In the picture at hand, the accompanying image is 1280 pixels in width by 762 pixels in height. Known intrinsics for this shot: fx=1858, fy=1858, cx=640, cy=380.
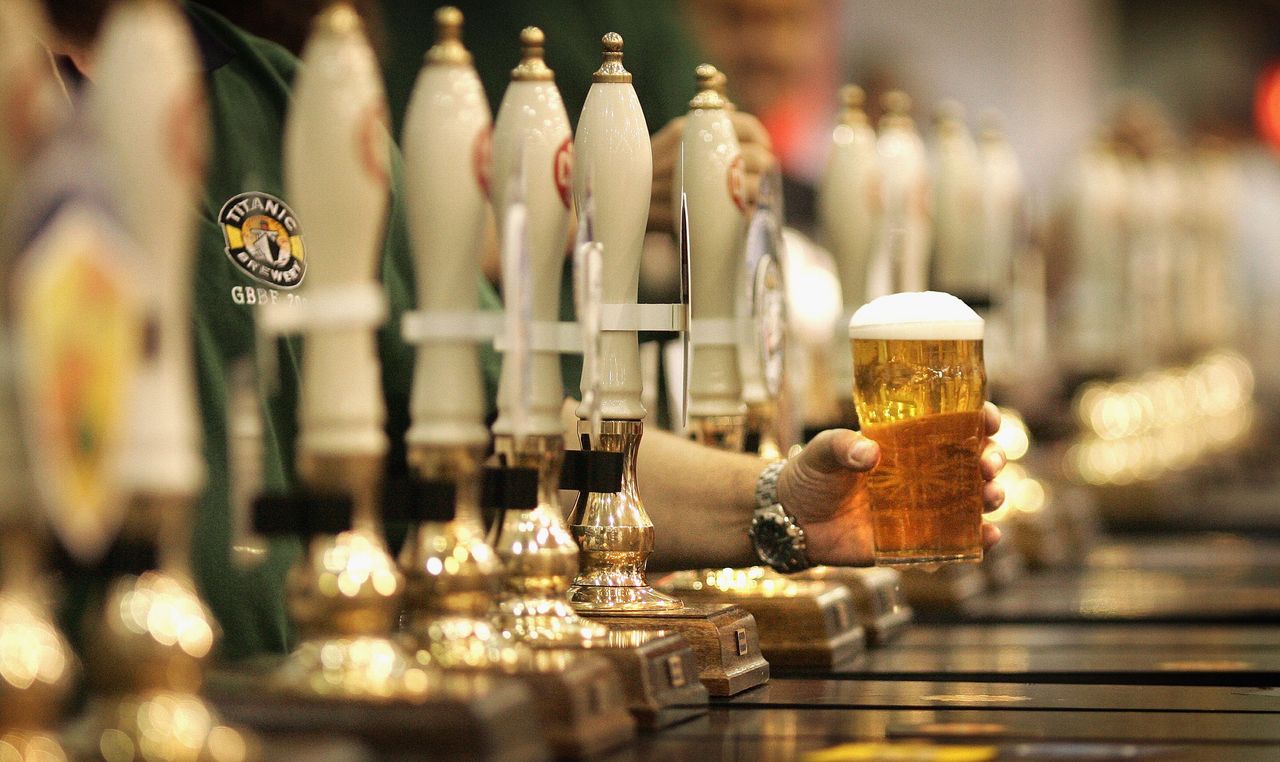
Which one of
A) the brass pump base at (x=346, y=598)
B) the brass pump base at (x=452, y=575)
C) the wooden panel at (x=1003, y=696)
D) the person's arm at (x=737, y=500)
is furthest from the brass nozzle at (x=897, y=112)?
the brass pump base at (x=346, y=598)

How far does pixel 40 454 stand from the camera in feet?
3.06

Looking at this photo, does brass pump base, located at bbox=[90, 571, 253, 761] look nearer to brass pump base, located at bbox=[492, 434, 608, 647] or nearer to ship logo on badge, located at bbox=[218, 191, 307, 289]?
brass pump base, located at bbox=[492, 434, 608, 647]

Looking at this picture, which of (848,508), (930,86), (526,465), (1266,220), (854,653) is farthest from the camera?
(1266,220)

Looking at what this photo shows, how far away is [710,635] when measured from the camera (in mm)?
1584

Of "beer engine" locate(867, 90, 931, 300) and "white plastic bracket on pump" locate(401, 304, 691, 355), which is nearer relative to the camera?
"white plastic bracket on pump" locate(401, 304, 691, 355)

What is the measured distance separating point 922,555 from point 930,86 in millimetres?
7506

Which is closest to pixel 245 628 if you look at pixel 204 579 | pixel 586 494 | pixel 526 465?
pixel 204 579

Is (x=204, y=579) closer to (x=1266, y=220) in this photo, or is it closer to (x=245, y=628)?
(x=245, y=628)

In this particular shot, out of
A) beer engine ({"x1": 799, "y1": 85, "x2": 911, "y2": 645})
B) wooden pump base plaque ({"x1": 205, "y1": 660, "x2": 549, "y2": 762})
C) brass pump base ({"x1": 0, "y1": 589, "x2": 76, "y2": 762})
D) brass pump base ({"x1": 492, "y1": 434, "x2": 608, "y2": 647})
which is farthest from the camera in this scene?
beer engine ({"x1": 799, "y1": 85, "x2": 911, "y2": 645})

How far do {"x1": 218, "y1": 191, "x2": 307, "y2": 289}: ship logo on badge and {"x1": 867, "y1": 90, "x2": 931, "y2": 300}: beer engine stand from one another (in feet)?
2.48

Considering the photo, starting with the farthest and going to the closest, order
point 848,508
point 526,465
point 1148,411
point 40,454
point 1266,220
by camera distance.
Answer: point 1266,220, point 1148,411, point 848,508, point 526,465, point 40,454

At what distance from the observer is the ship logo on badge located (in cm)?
191

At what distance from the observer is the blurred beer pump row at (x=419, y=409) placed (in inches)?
37.4

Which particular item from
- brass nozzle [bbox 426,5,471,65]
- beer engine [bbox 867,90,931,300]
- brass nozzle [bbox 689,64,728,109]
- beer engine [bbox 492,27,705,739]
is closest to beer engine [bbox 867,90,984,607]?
beer engine [bbox 867,90,931,300]
